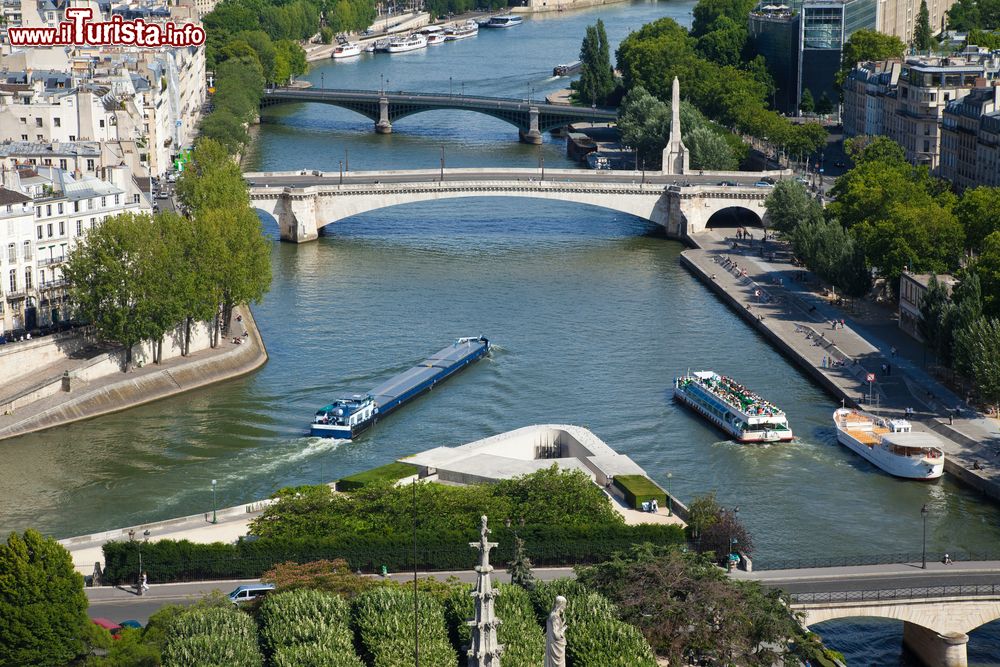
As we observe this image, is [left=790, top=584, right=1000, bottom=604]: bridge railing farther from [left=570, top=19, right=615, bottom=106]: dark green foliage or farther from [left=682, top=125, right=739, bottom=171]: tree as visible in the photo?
[left=570, top=19, right=615, bottom=106]: dark green foliage

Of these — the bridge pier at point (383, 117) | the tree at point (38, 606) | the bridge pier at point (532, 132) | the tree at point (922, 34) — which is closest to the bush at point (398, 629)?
the tree at point (38, 606)

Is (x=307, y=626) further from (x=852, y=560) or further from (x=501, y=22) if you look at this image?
(x=501, y=22)

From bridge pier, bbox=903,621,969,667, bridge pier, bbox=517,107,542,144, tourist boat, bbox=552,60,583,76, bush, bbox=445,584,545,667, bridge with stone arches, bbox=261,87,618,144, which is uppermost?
tourist boat, bbox=552,60,583,76

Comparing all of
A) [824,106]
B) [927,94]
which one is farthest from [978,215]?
[824,106]

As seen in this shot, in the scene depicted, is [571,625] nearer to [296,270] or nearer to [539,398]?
[539,398]

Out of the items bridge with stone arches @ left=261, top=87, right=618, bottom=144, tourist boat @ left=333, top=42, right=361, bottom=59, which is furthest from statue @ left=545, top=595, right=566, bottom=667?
tourist boat @ left=333, top=42, right=361, bottom=59

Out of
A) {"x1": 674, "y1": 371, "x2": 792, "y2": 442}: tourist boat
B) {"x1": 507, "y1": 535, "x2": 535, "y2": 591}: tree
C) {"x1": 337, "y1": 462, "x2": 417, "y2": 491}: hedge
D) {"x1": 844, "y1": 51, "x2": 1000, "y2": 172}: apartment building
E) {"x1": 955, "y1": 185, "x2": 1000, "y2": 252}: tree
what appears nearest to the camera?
{"x1": 507, "y1": 535, "x2": 535, "y2": 591}: tree

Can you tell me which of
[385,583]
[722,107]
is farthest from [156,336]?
[722,107]

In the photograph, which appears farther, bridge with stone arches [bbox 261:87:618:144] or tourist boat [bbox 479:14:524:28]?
tourist boat [bbox 479:14:524:28]
